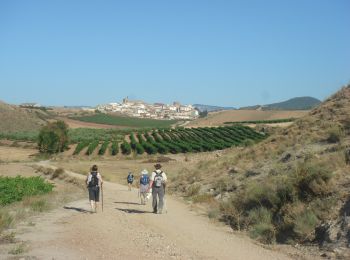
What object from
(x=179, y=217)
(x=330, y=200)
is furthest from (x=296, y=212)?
(x=179, y=217)

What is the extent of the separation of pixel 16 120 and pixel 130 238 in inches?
5250

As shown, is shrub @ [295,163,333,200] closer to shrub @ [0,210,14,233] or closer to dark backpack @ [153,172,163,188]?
dark backpack @ [153,172,163,188]

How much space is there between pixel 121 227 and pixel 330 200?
560 centimetres

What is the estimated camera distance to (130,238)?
38.1 feet

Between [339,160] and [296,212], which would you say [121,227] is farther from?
[339,160]

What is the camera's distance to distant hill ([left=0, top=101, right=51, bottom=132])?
13100 cm

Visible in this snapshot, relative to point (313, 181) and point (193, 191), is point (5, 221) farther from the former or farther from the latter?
point (193, 191)

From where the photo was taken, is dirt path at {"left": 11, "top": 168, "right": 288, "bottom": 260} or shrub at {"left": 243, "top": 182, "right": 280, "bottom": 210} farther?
shrub at {"left": 243, "top": 182, "right": 280, "bottom": 210}

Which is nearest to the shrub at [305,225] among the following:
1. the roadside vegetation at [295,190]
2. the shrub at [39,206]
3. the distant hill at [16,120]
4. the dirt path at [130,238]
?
the roadside vegetation at [295,190]

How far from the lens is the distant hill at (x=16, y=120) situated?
5157 inches

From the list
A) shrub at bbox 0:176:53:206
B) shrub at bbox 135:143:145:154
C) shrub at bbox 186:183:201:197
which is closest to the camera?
shrub at bbox 0:176:53:206

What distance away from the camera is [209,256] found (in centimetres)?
1017

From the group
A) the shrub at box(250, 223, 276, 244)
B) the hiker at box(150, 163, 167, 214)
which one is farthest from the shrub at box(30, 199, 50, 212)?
the shrub at box(250, 223, 276, 244)

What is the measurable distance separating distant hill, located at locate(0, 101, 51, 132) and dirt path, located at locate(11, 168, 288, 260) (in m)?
119
